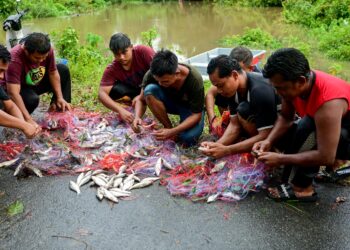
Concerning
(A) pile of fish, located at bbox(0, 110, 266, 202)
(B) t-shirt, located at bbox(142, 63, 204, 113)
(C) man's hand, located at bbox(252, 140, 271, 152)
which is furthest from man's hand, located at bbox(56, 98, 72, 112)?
(C) man's hand, located at bbox(252, 140, 271, 152)

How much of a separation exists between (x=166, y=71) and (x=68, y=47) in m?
5.40

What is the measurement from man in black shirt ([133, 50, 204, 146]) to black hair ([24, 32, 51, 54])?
126cm

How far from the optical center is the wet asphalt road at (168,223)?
2.85m

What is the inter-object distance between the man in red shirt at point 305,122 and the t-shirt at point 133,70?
2254mm

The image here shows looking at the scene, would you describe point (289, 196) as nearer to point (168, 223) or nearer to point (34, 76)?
point (168, 223)

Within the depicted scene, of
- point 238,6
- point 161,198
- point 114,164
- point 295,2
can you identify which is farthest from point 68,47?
point 238,6

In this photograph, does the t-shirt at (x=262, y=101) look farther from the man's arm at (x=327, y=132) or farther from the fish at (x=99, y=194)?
the fish at (x=99, y=194)

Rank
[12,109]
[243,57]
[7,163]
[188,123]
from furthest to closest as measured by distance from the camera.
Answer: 1. [243,57]
2. [12,109]
3. [188,123]
4. [7,163]

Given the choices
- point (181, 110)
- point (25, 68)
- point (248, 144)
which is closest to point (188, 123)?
point (181, 110)

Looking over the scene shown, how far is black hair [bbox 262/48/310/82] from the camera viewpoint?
2.74m

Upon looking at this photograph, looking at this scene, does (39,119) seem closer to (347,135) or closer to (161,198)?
(161,198)

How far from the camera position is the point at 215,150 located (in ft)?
11.7

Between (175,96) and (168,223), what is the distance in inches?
66.4

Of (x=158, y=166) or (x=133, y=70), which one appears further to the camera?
(x=133, y=70)
